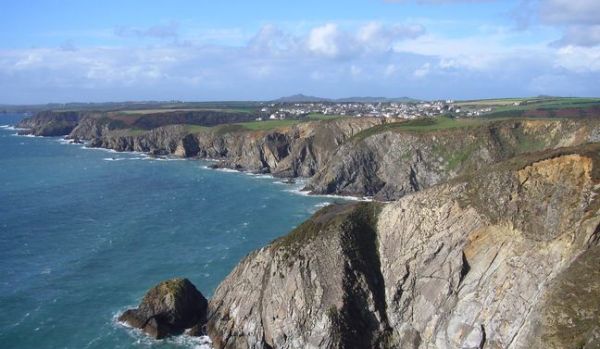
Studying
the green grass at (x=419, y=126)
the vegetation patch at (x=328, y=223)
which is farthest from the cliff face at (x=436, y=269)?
the green grass at (x=419, y=126)

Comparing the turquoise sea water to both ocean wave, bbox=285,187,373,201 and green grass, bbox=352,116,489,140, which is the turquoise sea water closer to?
ocean wave, bbox=285,187,373,201

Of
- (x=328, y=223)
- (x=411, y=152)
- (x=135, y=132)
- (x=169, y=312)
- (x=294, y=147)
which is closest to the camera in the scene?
(x=328, y=223)

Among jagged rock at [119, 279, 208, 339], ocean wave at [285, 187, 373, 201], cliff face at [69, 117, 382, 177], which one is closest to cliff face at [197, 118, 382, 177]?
cliff face at [69, 117, 382, 177]

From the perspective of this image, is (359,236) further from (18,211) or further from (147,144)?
(147,144)

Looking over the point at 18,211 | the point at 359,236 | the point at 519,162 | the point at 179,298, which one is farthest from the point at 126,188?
the point at 519,162

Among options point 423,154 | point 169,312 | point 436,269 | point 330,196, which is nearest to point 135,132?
point 330,196

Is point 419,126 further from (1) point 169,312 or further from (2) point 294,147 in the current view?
(1) point 169,312
